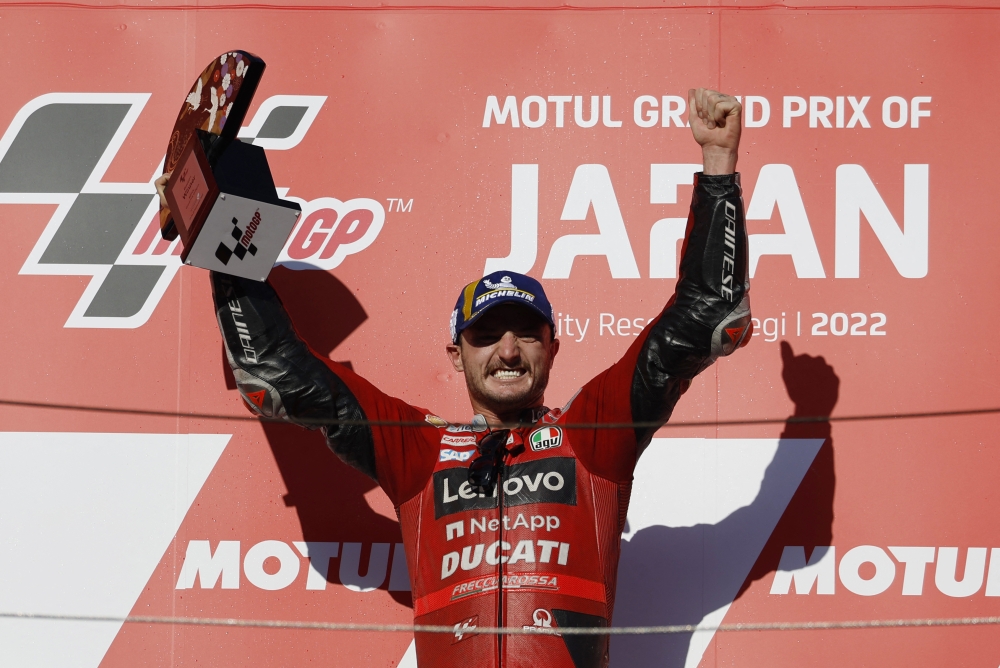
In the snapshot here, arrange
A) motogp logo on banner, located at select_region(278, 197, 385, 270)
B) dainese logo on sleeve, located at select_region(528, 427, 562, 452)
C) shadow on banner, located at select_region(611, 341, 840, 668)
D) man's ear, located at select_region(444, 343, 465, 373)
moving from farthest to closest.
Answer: motogp logo on banner, located at select_region(278, 197, 385, 270) → shadow on banner, located at select_region(611, 341, 840, 668) → man's ear, located at select_region(444, 343, 465, 373) → dainese logo on sleeve, located at select_region(528, 427, 562, 452)

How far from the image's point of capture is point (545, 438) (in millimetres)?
1743

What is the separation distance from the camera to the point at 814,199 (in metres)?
2.11

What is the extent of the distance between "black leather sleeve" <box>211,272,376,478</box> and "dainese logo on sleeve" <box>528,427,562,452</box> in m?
0.27

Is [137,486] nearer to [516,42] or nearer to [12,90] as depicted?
[12,90]

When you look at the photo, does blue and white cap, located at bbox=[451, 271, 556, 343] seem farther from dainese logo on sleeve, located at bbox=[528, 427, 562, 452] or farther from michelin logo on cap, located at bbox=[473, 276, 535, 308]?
dainese logo on sleeve, located at bbox=[528, 427, 562, 452]

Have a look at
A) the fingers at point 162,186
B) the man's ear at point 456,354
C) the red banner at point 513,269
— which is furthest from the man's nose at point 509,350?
the fingers at point 162,186

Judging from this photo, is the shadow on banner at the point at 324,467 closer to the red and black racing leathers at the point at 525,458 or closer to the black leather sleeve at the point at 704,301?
the red and black racing leathers at the point at 525,458

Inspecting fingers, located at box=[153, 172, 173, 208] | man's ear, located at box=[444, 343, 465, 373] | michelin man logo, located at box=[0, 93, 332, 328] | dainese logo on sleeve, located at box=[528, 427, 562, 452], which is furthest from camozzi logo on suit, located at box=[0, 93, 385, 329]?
dainese logo on sleeve, located at box=[528, 427, 562, 452]

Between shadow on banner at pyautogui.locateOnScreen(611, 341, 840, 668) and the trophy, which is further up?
the trophy

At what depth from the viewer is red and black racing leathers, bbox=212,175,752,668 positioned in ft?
5.41

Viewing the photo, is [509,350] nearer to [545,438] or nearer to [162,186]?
[545,438]

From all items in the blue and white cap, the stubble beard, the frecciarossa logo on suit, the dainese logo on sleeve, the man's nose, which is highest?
the blue and white cap

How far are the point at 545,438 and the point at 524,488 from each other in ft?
0.30

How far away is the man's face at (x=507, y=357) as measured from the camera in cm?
178
